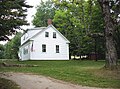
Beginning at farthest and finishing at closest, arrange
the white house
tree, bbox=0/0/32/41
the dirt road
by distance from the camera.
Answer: the white house → tree, bbox=0/0/32/41 → the dirt road

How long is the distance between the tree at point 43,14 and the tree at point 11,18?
5457cm

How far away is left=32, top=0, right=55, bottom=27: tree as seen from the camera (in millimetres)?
74269

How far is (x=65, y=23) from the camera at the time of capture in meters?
54.0

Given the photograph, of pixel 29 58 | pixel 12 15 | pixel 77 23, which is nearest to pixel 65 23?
pixel 77 23

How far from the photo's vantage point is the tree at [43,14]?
74269 millimetres

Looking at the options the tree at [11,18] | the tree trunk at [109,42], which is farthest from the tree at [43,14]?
the tree at [11,18]

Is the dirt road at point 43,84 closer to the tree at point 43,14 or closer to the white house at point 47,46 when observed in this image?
the white house at point 47,46

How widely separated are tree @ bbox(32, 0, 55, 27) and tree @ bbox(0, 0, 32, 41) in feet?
179

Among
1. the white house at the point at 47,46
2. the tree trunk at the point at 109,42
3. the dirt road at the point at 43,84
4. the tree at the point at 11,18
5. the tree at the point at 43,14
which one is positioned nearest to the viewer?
the dirt road at the point at 43,84

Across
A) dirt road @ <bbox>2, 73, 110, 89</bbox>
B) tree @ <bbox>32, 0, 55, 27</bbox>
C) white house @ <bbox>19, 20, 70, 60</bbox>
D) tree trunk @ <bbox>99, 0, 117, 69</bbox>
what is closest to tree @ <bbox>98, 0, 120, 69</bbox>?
tree trunk @ <bbox>99, 0, 117, 69</bbox>

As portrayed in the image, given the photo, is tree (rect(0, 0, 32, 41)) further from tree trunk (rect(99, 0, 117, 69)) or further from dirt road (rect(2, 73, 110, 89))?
tree trunk (rect(99, 0, 117, 69))

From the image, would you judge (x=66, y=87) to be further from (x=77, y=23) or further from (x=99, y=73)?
(x=77, y=23)

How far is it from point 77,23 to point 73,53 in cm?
806

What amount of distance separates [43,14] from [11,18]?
61.3m
